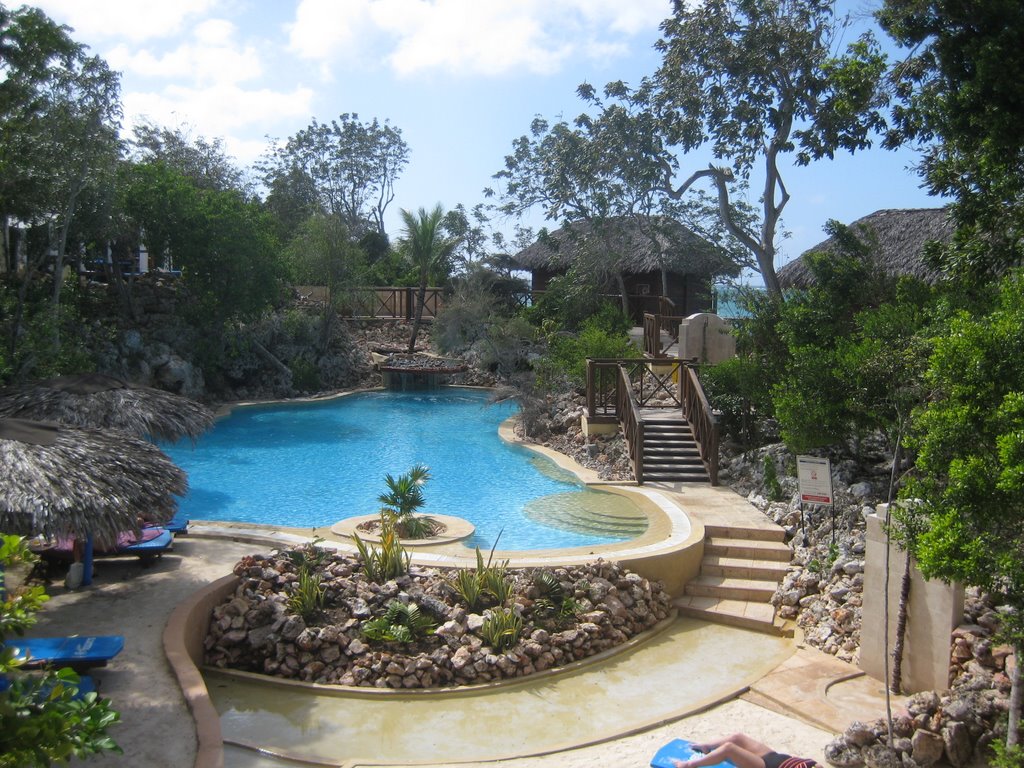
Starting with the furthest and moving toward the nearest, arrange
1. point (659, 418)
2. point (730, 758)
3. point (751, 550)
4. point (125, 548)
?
1. point (659, 418)
2. point (751, 550)
3. point (125, 548)
4. point (730, 758)

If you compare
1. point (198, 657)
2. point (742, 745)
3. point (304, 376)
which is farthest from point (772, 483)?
point (304, 376)

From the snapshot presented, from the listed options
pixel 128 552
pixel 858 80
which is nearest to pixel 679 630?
pixel 128 552

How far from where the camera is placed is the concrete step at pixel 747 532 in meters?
10.8

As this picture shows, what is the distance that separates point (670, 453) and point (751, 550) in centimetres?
389

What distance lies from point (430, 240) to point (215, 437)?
13172 millimetres

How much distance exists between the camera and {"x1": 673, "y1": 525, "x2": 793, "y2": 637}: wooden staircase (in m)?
9.38

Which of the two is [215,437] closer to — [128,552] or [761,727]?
[128,552]

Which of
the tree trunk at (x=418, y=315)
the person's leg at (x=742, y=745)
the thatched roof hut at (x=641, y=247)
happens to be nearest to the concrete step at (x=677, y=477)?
the person's leg at (x=742, y=745)

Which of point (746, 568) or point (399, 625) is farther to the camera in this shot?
point (746, 568)

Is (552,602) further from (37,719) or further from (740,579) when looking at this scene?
(37,719)

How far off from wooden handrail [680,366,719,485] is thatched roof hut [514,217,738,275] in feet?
25.5

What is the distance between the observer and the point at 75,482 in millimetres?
7746

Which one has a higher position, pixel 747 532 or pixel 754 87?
pixel 754 87

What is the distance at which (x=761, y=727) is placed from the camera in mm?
6996
